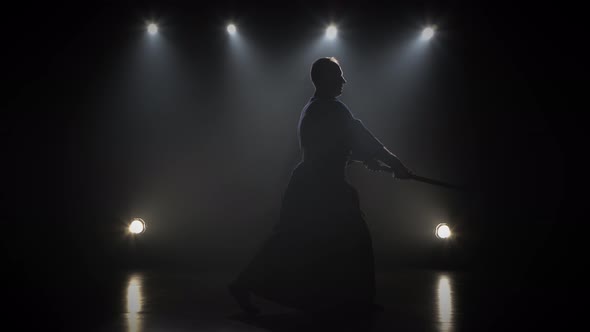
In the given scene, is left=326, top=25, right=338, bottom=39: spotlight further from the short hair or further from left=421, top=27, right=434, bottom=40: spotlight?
the short hair

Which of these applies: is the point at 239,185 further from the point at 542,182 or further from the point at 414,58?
the point at 542,182

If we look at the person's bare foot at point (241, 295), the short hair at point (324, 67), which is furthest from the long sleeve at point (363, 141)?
the person's bare foot at point (241, 295)

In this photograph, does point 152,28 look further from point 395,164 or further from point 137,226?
point 395,164

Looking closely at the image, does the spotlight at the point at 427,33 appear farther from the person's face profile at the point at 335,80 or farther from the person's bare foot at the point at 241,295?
the person's bare foot at the point at 241,295

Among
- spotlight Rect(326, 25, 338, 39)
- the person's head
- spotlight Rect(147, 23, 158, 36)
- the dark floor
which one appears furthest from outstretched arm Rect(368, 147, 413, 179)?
spotlight Rect(147, 23, 158, 36)

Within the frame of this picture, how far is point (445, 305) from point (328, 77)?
1595mm

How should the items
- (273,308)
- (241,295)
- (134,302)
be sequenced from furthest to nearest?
1. (134,302)
2. (273,308)
3. (241,295)

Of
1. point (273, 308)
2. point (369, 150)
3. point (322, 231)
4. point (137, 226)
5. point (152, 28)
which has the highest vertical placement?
point (152, 28)

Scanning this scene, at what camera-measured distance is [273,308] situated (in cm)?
296

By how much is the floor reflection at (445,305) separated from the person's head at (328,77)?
139 centimetres

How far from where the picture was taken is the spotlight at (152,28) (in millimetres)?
5852

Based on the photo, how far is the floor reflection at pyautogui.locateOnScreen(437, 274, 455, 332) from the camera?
94.3 inches

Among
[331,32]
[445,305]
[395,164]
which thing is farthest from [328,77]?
[331,32]

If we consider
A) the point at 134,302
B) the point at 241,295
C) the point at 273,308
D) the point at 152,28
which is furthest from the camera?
the point at 152,28
